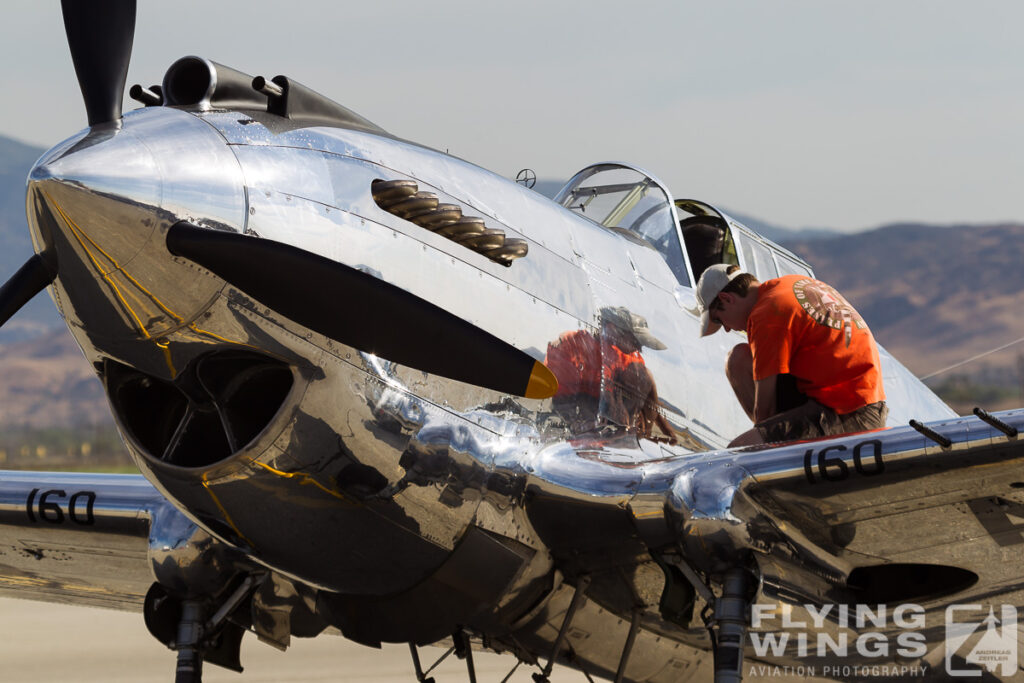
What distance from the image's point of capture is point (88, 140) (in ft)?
14.6

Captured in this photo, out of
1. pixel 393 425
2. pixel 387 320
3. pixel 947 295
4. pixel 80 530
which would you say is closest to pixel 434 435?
pixel 393 425

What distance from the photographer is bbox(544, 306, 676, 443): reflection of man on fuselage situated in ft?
18.4

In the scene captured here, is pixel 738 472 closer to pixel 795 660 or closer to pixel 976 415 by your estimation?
pixel 976 415

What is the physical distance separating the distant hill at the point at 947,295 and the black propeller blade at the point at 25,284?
478 feet

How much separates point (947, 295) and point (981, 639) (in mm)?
181013

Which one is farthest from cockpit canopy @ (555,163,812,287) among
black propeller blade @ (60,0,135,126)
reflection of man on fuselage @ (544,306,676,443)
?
black propeller blade @ (60,0,135,126)

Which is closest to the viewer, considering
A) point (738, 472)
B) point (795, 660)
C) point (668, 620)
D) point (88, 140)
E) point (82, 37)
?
point (88, 140)

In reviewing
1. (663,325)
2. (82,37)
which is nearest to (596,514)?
(663,325)

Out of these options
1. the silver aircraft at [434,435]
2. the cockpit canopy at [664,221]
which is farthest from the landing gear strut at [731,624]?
the cockpit canopy at [664,221]

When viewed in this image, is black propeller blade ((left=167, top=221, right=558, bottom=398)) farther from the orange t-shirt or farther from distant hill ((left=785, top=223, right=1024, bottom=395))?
distant hill ((left=785, top=223, right=1024, bottom=395))

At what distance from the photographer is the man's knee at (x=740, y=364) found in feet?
21.1

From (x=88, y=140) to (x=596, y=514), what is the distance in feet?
8.00

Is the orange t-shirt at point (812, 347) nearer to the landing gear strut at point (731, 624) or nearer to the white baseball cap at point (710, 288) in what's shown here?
the white baseball cap at point (710, 288)

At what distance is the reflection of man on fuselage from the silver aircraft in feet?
0.04
